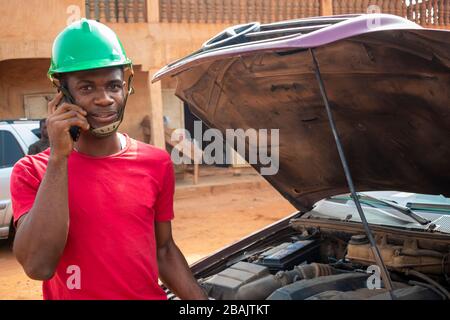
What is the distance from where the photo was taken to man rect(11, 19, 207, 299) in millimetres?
1571

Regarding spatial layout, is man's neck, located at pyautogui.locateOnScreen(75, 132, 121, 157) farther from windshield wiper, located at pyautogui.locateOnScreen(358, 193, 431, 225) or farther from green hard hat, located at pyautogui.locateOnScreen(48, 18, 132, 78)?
windshield wiper, located at pyautogui.locateOnScreen(358, 193, 431, 225)

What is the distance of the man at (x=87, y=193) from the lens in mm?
1571

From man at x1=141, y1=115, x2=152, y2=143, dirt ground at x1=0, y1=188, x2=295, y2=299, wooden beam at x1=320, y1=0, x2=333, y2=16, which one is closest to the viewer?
dirt ground at x1=0, y1=188, x2=295, y2=299

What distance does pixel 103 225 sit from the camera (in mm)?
1694

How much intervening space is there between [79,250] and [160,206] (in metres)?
0.38

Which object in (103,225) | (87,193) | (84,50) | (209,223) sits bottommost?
(209,223)

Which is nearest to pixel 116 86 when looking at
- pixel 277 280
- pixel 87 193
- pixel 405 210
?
pixel 87 193

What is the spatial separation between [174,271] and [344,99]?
120 cm

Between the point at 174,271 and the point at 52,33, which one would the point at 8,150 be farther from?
the point at 174,271

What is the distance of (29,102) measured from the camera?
36.9 feet

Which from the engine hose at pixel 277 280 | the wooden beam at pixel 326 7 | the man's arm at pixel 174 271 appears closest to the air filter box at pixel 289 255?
the engine hose at pixel 277 280

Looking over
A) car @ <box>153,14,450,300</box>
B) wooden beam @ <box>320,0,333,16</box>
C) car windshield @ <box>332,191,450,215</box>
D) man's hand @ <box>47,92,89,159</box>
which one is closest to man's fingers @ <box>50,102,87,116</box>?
man's hand @ <box>47,92,89,159</box>

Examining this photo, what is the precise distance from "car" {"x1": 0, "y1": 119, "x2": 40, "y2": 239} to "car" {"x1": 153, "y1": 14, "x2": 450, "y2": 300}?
4840 mm

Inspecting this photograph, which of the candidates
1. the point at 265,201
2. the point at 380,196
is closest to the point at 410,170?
the point at 380,196
